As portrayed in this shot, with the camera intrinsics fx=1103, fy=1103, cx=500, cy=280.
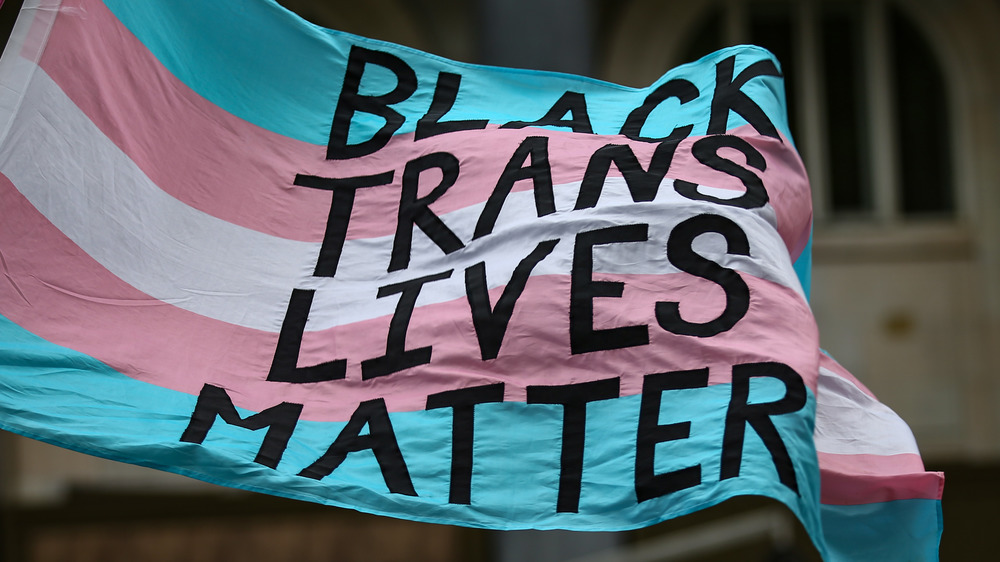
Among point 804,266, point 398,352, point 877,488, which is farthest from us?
point 804,266

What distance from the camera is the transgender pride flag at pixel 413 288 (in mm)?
3352

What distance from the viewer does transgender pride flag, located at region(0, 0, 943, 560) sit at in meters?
3.35

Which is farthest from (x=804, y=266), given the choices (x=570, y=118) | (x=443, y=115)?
(x=443, y=115)

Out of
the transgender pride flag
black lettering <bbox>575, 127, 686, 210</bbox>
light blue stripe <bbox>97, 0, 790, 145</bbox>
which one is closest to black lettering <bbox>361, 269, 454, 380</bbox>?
the transgender pride flag

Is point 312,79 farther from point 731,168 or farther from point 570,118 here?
point 731,168

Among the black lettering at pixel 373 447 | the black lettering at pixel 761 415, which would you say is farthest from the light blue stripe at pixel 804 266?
the black lettering at pixel 373 447

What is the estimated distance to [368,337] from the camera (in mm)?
3746

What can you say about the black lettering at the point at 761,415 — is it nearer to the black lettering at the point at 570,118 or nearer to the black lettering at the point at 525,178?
the black lettering at the point at 525,178

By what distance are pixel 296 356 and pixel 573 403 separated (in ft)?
3.12

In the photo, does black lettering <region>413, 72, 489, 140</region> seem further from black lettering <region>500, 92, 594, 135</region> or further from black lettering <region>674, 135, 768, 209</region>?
black lettering <region>674, 135, 768, 209</region>

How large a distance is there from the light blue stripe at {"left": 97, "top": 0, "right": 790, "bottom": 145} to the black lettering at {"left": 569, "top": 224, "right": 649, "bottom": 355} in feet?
2.01

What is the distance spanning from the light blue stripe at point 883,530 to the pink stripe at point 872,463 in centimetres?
12

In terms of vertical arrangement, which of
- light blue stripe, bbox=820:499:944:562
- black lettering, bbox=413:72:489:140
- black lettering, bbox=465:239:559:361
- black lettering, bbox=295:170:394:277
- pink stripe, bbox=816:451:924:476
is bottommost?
light blue stripe, bbox=820:499:944:562

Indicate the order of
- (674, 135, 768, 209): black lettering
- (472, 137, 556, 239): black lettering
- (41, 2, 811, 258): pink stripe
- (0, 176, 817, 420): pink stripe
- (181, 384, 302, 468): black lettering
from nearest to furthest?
A: 1. (181, 384, 302, 468): black lettering
2. (0, 176, 817, 420): pink stripe
3. (41, 2, 811, 258): pink stripe
4. (674, 135, 768, 209): black lettering
5. (472, 137, 556, 239): black lettering
